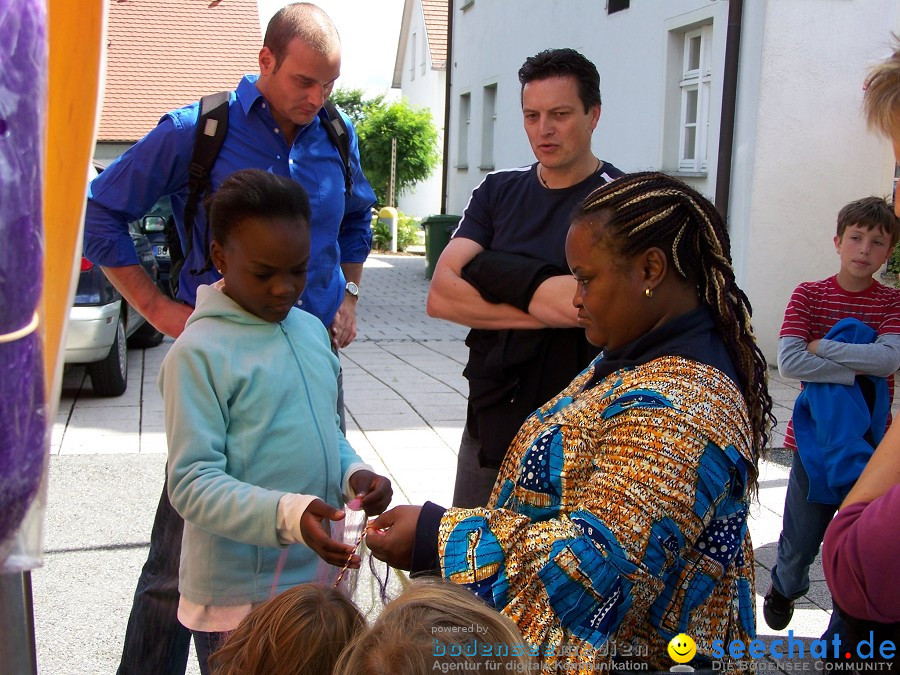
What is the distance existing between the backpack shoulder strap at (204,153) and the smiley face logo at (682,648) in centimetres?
175

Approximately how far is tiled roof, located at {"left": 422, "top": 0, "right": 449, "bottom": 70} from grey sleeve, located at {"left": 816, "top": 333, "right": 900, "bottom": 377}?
29.9m

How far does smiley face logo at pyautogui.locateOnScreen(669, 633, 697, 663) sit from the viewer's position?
1611mm

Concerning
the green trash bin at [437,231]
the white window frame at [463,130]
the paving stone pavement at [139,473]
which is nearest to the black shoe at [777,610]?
the paving stone pavement at [139,473]

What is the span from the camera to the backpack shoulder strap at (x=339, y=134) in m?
3.14

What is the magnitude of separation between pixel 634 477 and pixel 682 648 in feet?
1.11

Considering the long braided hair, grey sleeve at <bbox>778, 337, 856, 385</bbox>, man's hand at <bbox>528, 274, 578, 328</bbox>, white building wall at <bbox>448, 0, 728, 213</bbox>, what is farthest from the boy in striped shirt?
white building wall at <bbox>448, 0, 728, 213</bbox>

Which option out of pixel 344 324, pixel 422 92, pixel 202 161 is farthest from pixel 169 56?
pixel 202 161

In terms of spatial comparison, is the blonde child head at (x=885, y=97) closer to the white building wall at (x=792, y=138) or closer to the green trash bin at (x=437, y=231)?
the white building wall at (x=792, y=138)

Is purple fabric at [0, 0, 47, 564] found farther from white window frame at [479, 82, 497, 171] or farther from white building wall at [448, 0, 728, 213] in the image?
white window frame at [479, 82, 497, 171]

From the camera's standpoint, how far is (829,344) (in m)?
3.50

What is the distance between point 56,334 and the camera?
3.77 feet

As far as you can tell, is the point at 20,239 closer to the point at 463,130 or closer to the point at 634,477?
the point at 634,477

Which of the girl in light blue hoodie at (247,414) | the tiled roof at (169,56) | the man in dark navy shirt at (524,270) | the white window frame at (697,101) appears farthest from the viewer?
the tiled roof at (169,56)

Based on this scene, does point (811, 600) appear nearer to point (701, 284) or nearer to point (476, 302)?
point (476, 302)
